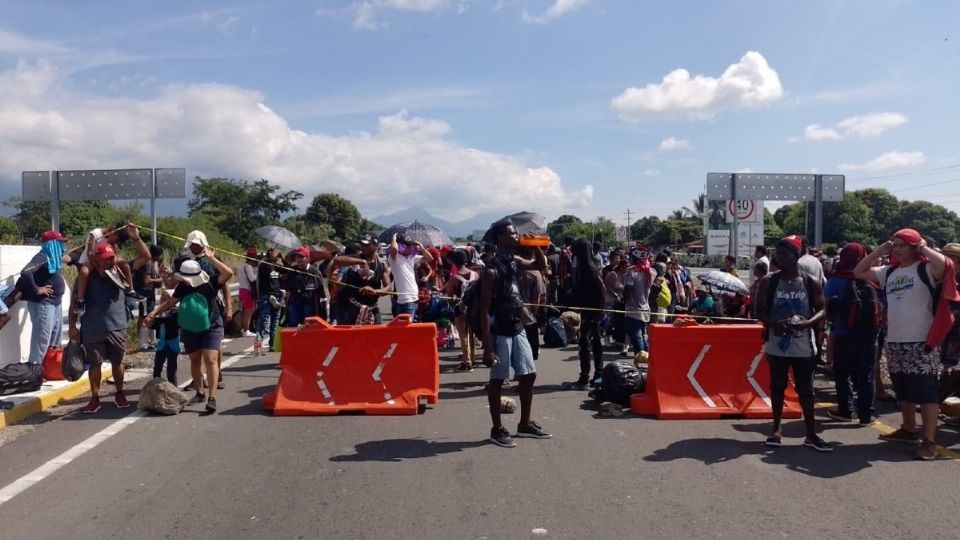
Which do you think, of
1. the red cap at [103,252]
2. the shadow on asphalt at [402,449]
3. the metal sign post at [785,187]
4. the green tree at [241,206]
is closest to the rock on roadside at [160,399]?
the red cap at [103,252]

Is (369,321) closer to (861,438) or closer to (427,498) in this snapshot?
(427,498)

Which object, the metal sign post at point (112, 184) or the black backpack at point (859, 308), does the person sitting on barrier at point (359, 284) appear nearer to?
the black backpack at point (859, 308)

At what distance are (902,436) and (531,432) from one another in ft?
10.8

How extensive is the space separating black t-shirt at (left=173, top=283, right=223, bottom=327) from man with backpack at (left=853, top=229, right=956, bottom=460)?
6624 millimetres

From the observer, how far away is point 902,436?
6875mm

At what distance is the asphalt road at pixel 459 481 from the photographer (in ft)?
16.0

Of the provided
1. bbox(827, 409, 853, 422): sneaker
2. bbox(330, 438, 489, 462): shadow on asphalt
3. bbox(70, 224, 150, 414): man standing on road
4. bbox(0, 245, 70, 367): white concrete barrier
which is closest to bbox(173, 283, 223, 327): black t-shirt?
bbox(70, 224, 150, 414): man standing on road

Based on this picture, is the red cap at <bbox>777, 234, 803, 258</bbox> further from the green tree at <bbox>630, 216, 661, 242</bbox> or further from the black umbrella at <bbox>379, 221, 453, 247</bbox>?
the green tree at <bbox>630, 216, 661, 242</bbox>

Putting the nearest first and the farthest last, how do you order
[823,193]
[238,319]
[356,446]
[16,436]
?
[356,446] < [16,436] < [238,319] < [823,193]

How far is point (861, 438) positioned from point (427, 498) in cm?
422

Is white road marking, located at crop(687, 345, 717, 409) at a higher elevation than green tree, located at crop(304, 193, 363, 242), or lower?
lower

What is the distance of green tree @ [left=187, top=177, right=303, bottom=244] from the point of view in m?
51.2

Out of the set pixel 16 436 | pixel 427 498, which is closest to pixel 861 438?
pixel 427 498

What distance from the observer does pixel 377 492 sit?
554 centimetres
